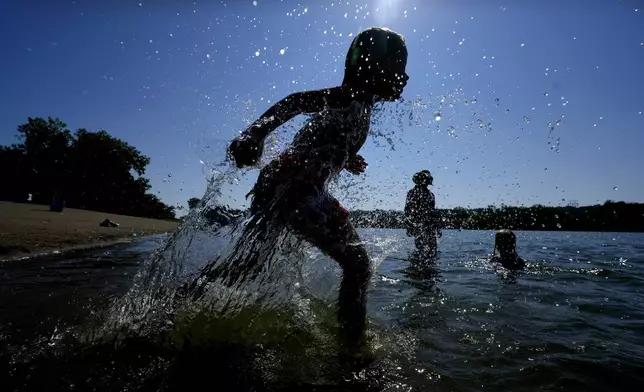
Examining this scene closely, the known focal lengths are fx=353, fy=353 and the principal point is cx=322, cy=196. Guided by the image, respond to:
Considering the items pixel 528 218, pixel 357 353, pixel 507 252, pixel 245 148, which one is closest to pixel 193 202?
pixel 245 148

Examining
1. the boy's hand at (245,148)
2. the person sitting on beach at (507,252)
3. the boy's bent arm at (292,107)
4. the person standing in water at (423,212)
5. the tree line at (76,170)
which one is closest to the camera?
the boy's hand at (245,148)

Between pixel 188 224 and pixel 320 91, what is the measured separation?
61.4 inches

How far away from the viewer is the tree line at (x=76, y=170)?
121ft

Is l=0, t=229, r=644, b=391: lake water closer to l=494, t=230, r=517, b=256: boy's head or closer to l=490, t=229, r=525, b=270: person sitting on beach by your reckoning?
l=490, t=229, r=525, b=270: person sitting on beach

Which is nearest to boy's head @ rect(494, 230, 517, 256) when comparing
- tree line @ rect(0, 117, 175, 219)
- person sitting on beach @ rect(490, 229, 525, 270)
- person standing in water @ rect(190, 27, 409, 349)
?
person sitting on beach @ rect(490, 229, 525, 270)

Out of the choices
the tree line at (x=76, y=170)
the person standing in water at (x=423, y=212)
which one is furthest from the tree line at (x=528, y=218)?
the tree line at (x=76, y=170)

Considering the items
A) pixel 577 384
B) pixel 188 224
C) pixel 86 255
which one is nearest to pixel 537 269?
pixel 577 384

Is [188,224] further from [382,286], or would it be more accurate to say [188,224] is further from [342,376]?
[382,286]

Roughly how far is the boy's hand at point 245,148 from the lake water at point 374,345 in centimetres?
118

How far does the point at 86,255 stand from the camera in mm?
6582

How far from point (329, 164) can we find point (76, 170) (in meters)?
44.7

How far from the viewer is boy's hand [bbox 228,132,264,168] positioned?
222 cm

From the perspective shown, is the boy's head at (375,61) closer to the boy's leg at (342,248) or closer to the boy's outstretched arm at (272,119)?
the boy's outstretched arm at (272,119)

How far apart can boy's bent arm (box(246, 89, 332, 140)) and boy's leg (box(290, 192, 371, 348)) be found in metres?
0.57
